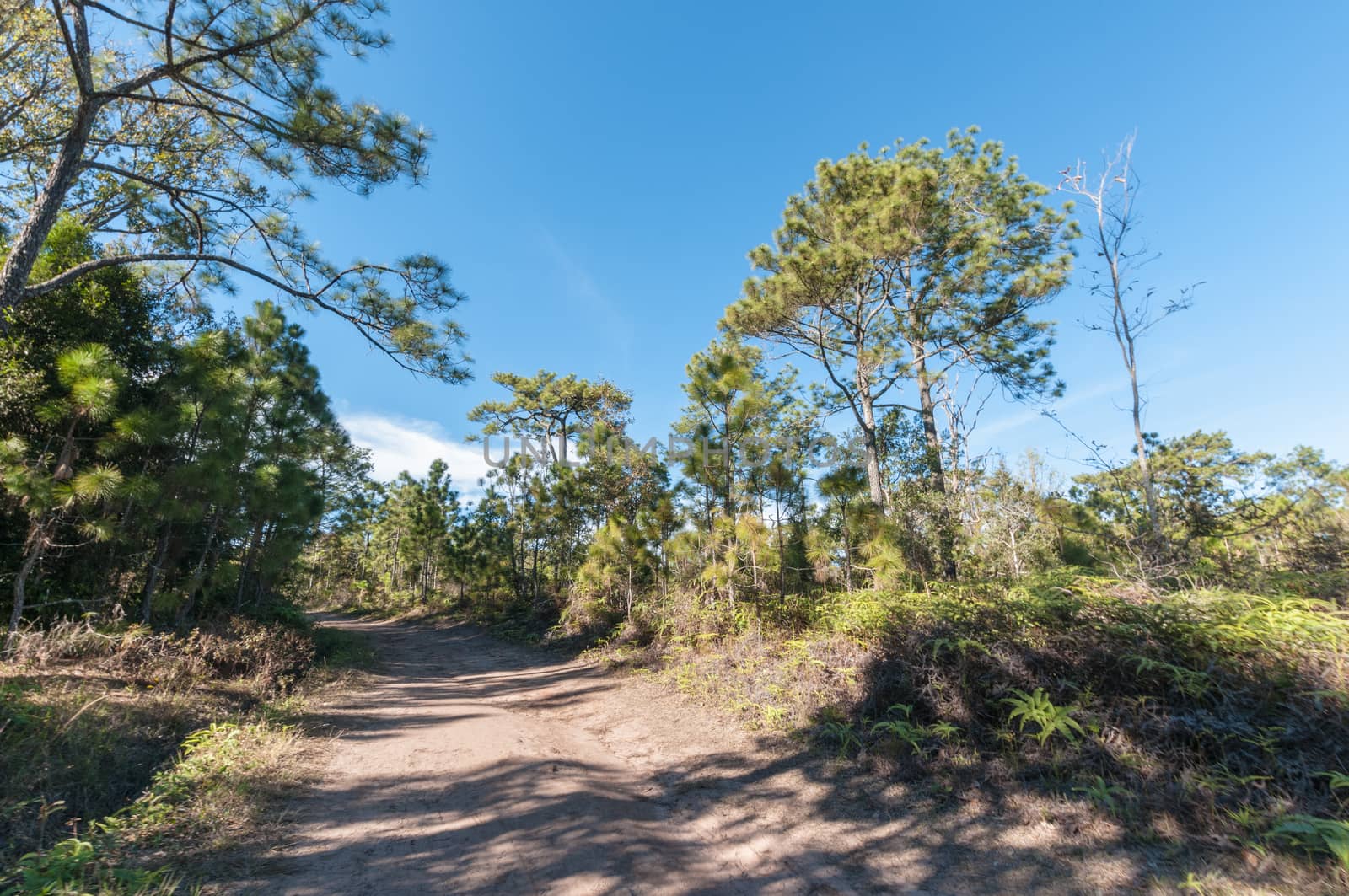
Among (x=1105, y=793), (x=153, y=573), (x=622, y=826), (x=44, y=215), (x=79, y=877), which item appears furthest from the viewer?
(x=153, y=573)

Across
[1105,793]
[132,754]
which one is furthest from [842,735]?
[132,754]

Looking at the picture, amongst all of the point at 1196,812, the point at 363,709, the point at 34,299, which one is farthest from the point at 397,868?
the point at 34,299

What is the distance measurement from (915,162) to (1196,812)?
616 inches

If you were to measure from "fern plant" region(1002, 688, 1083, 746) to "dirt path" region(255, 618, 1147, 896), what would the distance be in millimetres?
750

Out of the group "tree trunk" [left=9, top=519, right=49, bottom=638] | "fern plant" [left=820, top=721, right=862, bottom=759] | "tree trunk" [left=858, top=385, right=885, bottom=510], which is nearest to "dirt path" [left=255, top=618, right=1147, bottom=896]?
"fern plant" [left=820, top=721, right=862, bottom=759]

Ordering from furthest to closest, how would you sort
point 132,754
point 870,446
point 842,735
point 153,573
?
point 870,446, point 153,573, point 842,735, point 132,754

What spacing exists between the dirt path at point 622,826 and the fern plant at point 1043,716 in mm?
750

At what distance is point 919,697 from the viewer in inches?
178

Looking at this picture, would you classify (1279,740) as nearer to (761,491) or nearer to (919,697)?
(919,697)

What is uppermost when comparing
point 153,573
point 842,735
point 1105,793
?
point 153,573

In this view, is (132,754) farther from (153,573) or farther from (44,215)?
(44,215)

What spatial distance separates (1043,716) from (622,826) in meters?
3.08

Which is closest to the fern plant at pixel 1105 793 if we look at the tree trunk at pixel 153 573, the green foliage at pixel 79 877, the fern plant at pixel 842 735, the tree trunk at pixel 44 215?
the fern plant at pixel 842 735

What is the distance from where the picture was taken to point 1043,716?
147 inches
